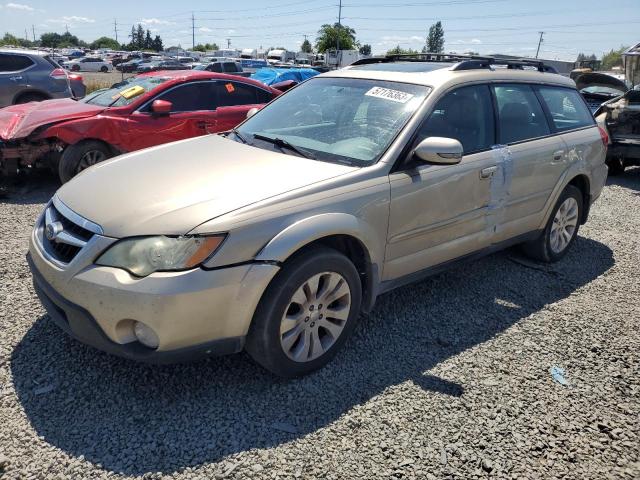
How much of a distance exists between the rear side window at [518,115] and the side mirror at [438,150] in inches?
38.5

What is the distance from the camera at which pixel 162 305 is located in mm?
2416

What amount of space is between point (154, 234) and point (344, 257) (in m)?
1.04

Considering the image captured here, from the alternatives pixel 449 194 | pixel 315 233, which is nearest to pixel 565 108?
pixel 449 194

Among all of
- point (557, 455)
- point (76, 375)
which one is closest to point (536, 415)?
point (557, 455)

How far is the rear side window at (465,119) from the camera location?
349cm

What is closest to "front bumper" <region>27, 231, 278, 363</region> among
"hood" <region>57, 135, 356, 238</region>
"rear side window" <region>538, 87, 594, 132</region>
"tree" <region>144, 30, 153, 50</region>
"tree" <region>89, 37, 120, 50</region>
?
"hood" <region>57, 135, 356, 238</region>

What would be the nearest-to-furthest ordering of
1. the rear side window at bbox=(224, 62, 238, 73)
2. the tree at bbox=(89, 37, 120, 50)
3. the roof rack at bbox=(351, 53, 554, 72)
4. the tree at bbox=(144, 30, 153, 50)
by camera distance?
the roof rack at bbox=(351, 53, 554, 72)
the rear side window at bbox=(224, 62, 238, 73)
the tree at bbox=(144, 30, 153, 50)
the tree at bbox=(89, 37, 120, 50)

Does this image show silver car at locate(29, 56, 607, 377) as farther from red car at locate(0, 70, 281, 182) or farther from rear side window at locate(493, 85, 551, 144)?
red car at locate(0, 70, 281, 182)

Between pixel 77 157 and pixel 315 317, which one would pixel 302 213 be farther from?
pixel 77 157

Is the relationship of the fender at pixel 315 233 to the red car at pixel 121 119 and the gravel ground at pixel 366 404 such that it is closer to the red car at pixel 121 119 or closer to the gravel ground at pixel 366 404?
the gravel ground at pixel 366 404

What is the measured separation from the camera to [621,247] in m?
5.61

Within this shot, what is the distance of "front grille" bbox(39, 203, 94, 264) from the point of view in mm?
2688

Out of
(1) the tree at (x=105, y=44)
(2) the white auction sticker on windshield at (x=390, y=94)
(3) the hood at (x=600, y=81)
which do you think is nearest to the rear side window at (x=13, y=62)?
(2) the white auction sticker on windshield at (x=390, y=94)

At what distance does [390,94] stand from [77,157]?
4.43m
